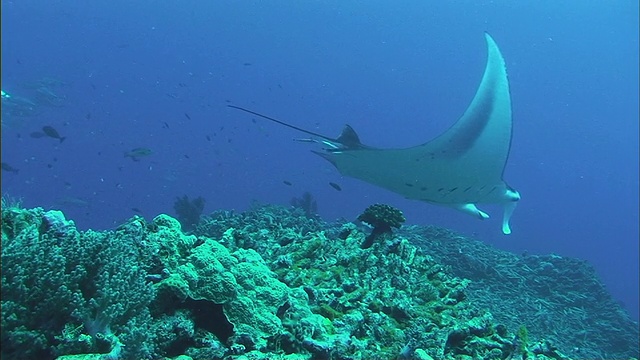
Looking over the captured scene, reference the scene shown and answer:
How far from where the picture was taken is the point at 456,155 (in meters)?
5.95

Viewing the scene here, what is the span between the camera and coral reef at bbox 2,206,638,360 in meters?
2.34

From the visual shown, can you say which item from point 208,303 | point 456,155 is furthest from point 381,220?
point 208,303

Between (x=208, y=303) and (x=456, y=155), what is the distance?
13.6 feet

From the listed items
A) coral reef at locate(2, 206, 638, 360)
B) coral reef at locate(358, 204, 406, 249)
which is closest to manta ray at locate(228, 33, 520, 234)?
coral reef at locate(358, 204, 406, 249)

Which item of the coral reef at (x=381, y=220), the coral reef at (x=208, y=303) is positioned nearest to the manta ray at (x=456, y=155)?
the coral reef at (x=381, y=220)

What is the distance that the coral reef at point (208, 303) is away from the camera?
2344 millimetres

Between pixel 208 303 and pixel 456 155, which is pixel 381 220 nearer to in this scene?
pixel 456 155

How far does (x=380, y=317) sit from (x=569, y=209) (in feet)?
399

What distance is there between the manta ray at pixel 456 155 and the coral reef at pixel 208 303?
1489 millimetres

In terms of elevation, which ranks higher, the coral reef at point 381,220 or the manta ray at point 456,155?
the manta ray at point 456,155

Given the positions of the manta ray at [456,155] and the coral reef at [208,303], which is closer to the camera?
the coral reef at [208,303]

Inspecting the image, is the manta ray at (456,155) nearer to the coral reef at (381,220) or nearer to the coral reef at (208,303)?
the coral reef at (381,220)

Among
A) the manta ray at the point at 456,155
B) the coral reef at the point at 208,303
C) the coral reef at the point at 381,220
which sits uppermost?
the manta ray at the point at 456,155

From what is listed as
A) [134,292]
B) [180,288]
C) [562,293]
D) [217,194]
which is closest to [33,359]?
[134,292]
